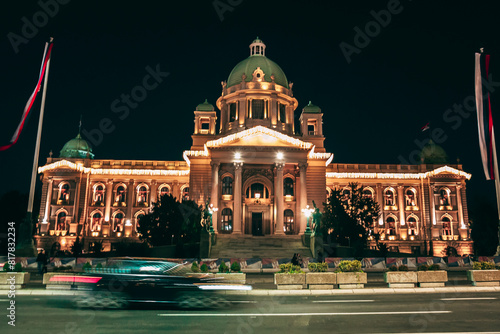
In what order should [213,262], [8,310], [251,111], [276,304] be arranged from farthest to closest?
[251,111] → [213,262] → [276,304] → [8,310]

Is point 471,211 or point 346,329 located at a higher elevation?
point 471,211

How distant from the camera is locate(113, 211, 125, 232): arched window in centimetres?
6228

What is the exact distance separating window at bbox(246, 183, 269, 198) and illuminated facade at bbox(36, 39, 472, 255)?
14 cm

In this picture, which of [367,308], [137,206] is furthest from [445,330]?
[137,206]

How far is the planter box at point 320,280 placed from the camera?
55.3 ft

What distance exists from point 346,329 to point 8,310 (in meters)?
9.07

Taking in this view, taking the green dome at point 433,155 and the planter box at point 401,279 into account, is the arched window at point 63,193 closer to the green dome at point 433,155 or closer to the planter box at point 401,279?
the planter box at point 401,279

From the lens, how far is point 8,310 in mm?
10875

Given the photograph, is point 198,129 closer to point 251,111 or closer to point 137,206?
point 251,111

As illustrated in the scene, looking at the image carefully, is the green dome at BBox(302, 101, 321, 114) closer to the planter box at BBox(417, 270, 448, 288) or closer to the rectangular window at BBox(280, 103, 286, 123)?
the rectangular window at BBox(280, 103, 286, 123)

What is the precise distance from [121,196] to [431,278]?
180 ft

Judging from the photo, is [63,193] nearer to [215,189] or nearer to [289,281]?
[215,189]

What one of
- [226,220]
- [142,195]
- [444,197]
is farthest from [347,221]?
→ [142,195]

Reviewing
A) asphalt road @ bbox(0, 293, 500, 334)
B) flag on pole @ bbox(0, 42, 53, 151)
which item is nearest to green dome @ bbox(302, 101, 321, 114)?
flag on pole @ bbox(0, 42, 53, 151)
